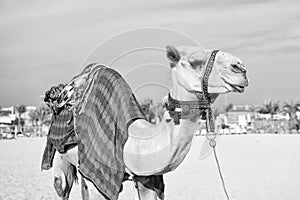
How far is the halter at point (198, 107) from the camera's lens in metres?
3.51

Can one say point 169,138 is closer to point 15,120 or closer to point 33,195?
point 33,195

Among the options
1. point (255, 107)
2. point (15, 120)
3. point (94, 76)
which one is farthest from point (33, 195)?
point (255, 107)

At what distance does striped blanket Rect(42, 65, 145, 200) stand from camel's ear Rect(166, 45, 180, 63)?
0.73m

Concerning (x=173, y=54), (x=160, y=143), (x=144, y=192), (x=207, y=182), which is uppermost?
(x=173, y=54)

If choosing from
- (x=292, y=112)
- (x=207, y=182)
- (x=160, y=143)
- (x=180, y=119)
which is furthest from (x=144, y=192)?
(x=292, y=112)

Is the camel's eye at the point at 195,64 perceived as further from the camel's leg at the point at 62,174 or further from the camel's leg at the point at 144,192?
the camel's leg at the point at 62,174

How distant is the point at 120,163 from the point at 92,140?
43 cm

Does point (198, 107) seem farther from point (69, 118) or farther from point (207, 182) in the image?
point (207, 182)

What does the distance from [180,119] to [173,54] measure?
0.45 meters

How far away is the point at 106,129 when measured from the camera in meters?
4.21

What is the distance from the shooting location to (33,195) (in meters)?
9.92

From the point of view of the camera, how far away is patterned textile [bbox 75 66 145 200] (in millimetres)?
4074

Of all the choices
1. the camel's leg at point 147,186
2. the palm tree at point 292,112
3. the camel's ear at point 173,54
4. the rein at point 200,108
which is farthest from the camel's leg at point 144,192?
the palm tree at point 292,112

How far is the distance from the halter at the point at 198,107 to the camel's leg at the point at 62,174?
2148mm
